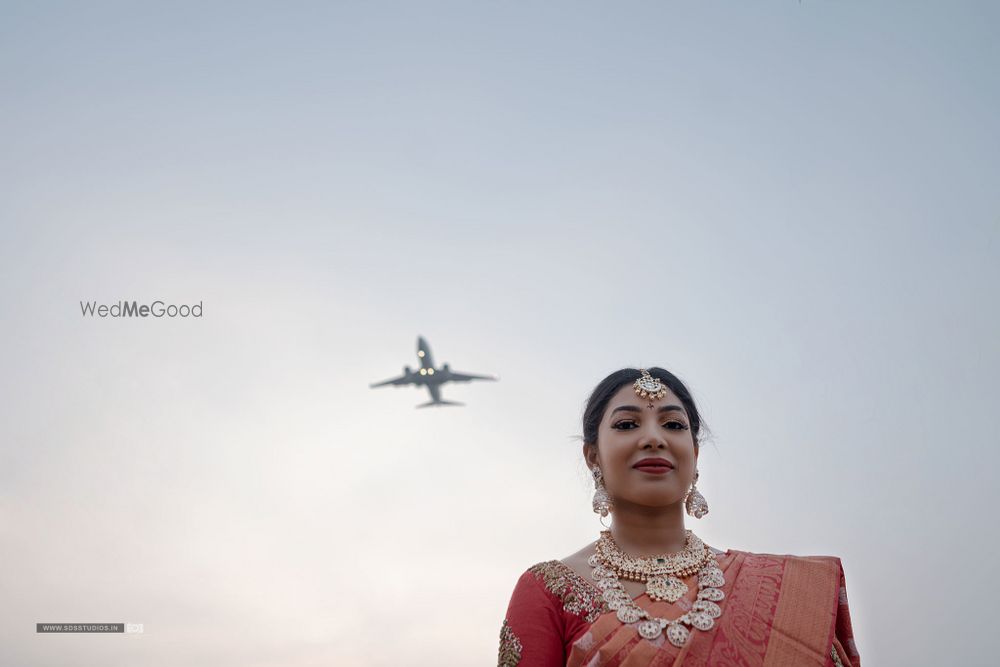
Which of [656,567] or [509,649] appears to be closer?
[509,649]

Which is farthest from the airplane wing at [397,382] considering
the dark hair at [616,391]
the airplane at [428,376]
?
the dark hair at [616,391]

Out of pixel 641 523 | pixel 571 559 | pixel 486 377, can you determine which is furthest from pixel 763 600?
pixel 486 377

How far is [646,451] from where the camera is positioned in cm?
400

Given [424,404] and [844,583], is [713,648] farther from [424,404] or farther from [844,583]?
[424,404]

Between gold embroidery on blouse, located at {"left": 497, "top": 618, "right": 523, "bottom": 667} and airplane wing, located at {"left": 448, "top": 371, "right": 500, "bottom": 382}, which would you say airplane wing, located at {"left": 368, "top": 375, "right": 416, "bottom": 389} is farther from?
gold embroidery on blouse, located at {"left": 497, "top": 618, "right": 523, "bottom": 667}

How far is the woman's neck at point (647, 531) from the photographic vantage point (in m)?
4.07

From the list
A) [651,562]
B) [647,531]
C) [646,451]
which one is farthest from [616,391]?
[651,562]

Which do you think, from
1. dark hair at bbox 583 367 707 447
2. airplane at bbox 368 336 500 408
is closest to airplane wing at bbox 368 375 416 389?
airplane at bbox 368 336 500 408

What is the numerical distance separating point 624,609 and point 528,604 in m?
0.44

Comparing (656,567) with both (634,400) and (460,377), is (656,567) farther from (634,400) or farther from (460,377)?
(460,377)

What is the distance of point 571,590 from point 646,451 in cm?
76

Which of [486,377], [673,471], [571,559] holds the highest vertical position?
[486,377]

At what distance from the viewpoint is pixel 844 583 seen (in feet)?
13.1

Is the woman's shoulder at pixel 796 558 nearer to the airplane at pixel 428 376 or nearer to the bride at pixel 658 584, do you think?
the bride at pixel 658 584
